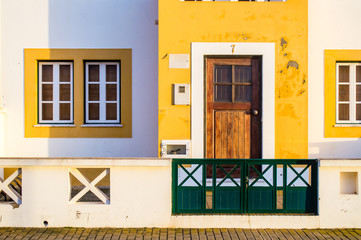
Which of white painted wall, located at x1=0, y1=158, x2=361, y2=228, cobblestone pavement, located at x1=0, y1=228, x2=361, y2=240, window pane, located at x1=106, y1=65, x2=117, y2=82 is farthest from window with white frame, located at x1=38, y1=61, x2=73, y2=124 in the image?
cobblestone pavement, located at x1=0, y1=228, x2=361, y2=240

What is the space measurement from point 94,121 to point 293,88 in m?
4.55

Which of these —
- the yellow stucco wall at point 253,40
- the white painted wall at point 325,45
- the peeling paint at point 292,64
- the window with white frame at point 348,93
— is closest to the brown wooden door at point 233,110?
the yellow stucco wall at point 253,40

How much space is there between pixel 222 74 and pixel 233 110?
0.77 metres

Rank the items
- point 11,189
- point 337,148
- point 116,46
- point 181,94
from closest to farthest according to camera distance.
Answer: point 11,189 → point 181,94 → point 337,148 → point 116,46

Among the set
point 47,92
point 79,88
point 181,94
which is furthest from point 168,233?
point 47,92

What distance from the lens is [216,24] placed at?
7.27 meters

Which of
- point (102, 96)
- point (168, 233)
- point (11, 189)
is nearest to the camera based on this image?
point (168, 233)

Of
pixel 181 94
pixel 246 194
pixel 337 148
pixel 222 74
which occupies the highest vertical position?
pixel 222 74

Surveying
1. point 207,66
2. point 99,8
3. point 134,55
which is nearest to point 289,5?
point 207,66

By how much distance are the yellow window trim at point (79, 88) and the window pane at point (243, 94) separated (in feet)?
8.33

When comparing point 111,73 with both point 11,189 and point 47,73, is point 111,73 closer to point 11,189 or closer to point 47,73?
point 47,73

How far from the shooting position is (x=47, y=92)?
28.3 feet

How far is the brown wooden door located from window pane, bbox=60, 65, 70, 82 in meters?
3.47

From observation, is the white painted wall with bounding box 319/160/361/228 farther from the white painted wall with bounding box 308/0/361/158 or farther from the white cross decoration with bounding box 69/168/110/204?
the white cross decoration with bounding box 69/168/110/204
